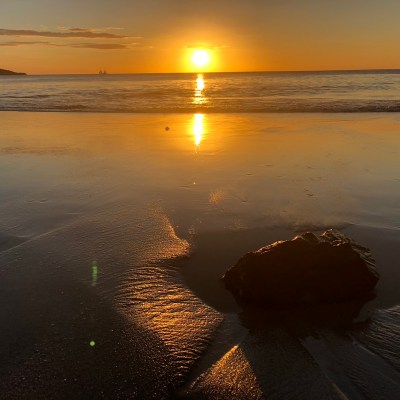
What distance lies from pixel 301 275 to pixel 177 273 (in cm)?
149

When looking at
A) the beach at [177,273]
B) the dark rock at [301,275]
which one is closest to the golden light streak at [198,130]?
the beach at [177,273]

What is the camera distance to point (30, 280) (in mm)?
4789

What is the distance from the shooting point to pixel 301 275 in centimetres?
450

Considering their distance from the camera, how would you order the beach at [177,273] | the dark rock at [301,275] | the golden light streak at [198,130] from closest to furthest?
the beach at [177,273] < the dark rock at [301,275] < the golden light streak at [198,130]

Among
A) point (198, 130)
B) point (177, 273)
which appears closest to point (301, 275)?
point (177, 273)

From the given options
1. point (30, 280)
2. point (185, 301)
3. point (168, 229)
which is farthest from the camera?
point (168, 229)

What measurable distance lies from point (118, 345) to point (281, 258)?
6.56 feet

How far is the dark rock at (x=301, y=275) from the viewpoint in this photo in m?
4.42

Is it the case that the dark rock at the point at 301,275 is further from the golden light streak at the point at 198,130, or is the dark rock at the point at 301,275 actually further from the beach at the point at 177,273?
the golden light streak at the point at 198,130

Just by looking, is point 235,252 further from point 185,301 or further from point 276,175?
point 276,175

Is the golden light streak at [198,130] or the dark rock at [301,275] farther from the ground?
the golden light streak at [198,130]

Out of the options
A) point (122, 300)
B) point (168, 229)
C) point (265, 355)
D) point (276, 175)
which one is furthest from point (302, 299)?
point (276, 175)

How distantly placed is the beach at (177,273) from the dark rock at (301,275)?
22cm

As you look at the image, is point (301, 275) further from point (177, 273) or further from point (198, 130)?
point (198, 130)
